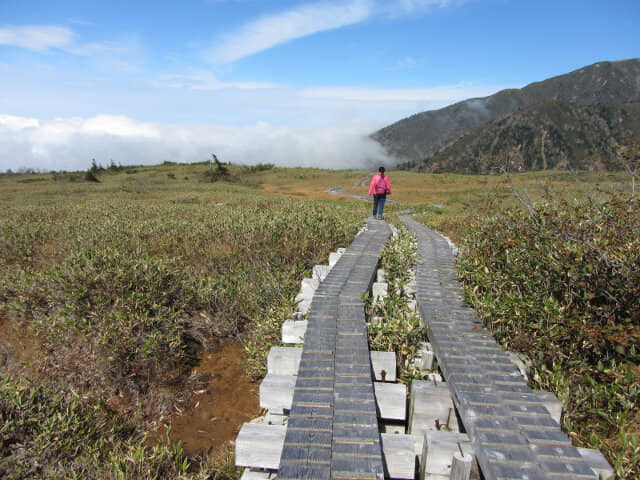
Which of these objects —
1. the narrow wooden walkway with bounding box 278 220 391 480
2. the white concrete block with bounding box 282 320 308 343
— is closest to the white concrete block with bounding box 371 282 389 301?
the narrow wooden walkway with bounding box 278 220 391 480

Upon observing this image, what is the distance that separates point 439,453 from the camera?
2.73m

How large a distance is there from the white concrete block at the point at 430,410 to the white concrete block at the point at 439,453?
42cm

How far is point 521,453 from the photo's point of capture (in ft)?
8.50

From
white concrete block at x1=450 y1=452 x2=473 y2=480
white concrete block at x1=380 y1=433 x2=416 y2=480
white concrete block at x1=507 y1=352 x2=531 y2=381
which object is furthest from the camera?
white concrete block at x1=507 y1=352 x2=531 y2=381

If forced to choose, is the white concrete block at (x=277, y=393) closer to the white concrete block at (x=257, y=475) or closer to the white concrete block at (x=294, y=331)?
the white concrete block at (x=257, y=475)

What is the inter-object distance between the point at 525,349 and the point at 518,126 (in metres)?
188

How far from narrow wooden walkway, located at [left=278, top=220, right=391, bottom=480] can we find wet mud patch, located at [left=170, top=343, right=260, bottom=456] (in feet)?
4.46

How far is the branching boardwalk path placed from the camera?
98.5 inches

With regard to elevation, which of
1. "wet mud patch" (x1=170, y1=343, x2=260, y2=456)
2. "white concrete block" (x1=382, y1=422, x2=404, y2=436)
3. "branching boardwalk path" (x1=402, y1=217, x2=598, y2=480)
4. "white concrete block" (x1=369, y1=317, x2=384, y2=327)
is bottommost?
"wet mud patch" (x1=170, y1=343, x2=260, y2=456)

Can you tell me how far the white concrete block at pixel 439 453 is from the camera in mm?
2713

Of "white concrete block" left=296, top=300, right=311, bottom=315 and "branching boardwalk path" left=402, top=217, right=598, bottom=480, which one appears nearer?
"branching boardwalk path" left=402, top=217, right=598, bottom=480

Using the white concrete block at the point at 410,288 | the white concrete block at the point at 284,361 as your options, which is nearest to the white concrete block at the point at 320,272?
the white concrete block at the point at 410,288

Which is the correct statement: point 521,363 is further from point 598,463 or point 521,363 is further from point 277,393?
point 277,393

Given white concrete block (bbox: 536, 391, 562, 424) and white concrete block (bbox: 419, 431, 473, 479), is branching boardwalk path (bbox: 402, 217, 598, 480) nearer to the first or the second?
white concrete block (bbox: 536, 391, 562, 424)
